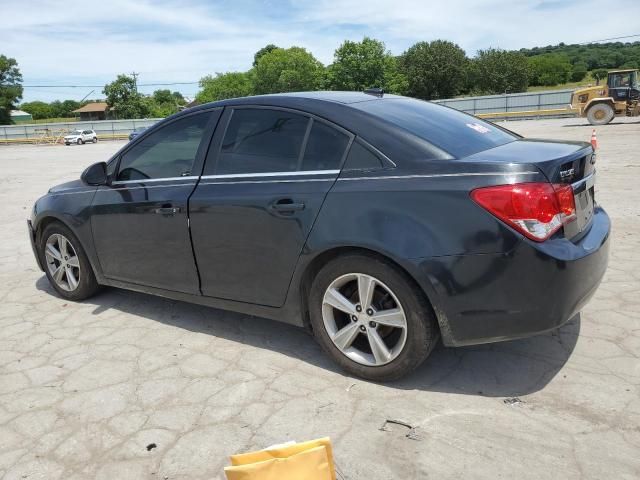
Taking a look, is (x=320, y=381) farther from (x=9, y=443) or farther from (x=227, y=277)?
(x=9, y=443)

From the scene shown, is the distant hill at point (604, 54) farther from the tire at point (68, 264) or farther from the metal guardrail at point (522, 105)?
A: the tire at point (68, 264)

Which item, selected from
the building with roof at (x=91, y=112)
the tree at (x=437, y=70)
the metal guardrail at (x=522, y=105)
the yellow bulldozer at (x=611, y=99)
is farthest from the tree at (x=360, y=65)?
the building with roof at (x=91, y=112)

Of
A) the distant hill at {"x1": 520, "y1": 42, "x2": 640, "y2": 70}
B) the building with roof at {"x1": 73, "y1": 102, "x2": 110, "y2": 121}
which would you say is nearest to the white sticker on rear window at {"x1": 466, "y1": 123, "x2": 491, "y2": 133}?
the distant hill at {"x1": 520, "y1": 42, "x2": 640, "y2": 70}

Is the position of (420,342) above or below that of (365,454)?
above

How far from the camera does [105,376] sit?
339cm

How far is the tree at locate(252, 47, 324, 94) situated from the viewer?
84.1 meters

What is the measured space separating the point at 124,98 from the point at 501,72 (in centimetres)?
5407

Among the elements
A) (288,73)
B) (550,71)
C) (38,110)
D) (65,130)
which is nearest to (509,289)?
(65,130)

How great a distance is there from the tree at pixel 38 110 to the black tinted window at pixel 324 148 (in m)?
121

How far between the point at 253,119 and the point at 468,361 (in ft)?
6.74

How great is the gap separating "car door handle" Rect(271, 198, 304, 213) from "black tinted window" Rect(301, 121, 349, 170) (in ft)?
0.74

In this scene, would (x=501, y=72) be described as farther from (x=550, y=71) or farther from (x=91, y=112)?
(x=91, y=112)

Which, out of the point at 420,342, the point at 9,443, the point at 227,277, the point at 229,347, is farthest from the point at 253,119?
the point at 9,443

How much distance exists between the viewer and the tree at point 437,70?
75.4 metres
